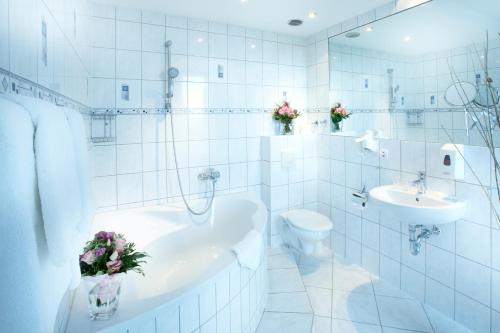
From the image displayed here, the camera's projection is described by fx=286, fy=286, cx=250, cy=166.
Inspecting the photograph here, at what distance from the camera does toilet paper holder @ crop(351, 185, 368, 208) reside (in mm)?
2465

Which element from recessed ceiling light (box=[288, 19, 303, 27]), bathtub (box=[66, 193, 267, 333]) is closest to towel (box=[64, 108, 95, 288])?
bathtub (box=[66, 193, 267, 333])

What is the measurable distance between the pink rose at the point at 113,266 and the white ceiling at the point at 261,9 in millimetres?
2016

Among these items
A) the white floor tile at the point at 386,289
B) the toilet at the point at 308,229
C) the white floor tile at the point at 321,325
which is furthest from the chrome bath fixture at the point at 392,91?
the white floor tile at the point at 321,325

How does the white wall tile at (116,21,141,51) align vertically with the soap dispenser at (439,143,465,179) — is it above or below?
above

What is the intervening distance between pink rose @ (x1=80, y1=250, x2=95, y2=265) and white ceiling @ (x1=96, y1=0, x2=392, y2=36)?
1.99 metres

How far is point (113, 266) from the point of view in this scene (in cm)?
124

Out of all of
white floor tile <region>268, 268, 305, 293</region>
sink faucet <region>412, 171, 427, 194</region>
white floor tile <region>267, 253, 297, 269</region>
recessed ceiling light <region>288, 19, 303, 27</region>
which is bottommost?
white floor tile <region>268, 268, 305, 293</region>

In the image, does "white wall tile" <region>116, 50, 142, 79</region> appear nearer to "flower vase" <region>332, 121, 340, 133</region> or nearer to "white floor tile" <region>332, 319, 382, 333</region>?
"flower vase" <region>332, 121, 340, 133</region>

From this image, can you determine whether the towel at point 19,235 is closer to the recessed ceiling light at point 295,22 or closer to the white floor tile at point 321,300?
the white floor tile at point 321,300

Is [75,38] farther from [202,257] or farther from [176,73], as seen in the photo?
[202,257]

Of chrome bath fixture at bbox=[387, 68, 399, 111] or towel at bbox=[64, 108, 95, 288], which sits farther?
chrome bath fixture at bbox=[387, 68, 399, 111]

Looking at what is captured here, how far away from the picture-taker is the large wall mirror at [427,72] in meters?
1.75

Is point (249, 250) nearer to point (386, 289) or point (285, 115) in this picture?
point (386, 289)

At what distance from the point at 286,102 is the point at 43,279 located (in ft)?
9.25
